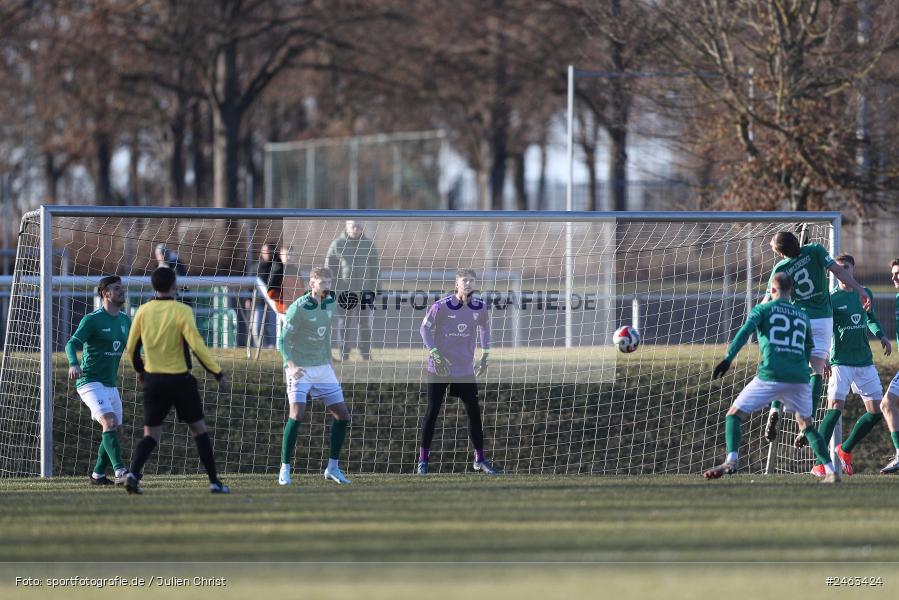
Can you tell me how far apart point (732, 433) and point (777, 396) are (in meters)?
0.45

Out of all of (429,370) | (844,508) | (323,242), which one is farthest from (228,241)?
(844,508)

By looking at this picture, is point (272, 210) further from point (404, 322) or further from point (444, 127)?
point (444, 127)

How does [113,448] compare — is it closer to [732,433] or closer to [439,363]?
[439,363]

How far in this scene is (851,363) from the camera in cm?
1202

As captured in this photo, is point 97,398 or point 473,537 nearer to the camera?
point 473,537

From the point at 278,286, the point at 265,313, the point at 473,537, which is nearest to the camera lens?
the point at 473,537

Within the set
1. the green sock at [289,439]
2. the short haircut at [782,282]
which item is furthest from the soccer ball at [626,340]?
the green sock at [289,439]

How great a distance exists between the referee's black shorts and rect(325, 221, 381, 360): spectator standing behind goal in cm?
355

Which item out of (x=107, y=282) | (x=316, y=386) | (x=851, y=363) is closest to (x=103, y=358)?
(x=107, y=282)

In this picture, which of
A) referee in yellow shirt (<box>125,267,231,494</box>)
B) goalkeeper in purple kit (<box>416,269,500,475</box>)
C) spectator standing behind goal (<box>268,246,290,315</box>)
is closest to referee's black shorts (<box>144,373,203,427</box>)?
referee in yellow shirt (<box>125,267,231,494</box>)

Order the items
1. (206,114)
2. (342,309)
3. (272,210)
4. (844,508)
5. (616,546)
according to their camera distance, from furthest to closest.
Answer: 1. (206,114)
2. (342,309)
3. (272,210)
4. (844,508)
5. (616,546)

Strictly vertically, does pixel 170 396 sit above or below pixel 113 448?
above

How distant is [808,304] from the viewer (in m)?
11.4

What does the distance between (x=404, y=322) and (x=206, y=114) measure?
81.2 ft
